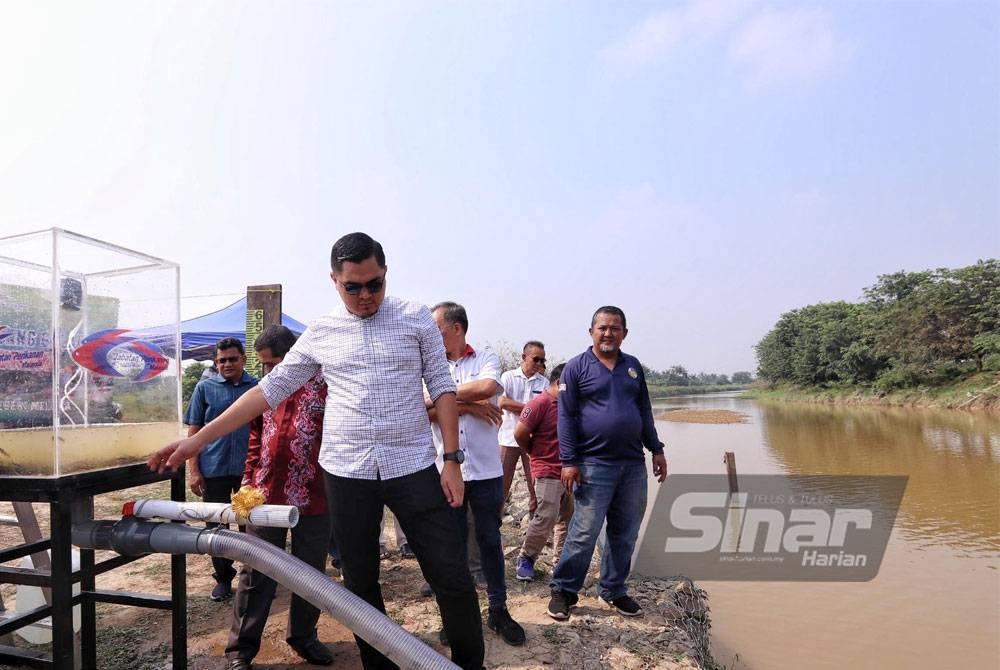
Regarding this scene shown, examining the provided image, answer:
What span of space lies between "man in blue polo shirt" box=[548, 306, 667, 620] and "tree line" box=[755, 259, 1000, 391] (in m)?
32.5

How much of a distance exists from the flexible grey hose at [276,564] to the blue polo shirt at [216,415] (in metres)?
1.36

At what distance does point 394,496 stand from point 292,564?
1.45ft

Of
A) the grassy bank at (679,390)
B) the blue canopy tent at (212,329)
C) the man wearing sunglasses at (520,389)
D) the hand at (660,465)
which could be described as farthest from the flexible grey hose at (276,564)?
the grassy bank at (679,390)

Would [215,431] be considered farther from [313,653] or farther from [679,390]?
[679,390]

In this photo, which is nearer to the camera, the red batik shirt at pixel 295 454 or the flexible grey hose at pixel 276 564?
the flexible grey hose at pixel 276 564

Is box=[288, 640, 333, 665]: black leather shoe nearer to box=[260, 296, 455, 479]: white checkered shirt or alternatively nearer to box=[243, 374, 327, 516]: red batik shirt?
box=[243, 374, 327, 516]: red batik shirt

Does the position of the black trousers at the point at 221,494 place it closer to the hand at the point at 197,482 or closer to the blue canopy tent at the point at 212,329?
the hand at the point at 197,482

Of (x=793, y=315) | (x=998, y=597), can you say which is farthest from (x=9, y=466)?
(x=793, y=315)

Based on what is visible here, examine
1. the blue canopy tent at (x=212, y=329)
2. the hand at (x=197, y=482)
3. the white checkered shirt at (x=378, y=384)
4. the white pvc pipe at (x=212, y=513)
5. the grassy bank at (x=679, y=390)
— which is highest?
the blue canopy tent at (x=212, y=329)

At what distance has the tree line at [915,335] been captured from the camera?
30.2 m

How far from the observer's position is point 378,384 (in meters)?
2.13

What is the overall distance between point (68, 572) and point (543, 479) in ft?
9.41

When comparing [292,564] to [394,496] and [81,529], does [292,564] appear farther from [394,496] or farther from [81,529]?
[81,529]

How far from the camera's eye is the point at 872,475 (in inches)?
520
